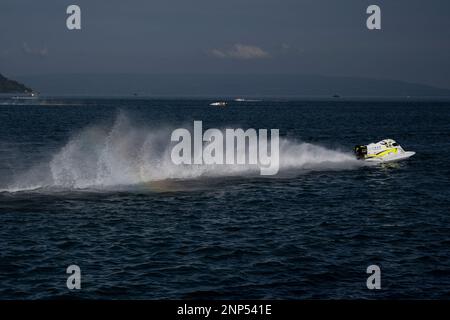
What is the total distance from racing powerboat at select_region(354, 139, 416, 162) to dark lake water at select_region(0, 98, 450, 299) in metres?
3.00

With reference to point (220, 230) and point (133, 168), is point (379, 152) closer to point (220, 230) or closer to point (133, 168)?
point (133, 168)

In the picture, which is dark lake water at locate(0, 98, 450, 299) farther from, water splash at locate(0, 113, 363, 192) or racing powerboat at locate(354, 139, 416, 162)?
racing powerboat at locate(354, 139, 416, 162)

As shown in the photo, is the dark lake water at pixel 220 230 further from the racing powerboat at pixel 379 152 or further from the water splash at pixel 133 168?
the racing powerboat at pixel 379 152

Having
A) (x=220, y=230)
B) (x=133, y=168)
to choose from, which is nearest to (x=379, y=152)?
(x=133, y=168)

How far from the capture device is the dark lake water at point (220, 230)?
20344 mm

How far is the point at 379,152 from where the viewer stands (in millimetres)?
52312

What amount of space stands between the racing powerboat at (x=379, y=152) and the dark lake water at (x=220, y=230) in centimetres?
300

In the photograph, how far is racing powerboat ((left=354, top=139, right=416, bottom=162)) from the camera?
5191 centimetres

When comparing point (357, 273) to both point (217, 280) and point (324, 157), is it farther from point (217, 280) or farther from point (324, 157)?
point (324, 157)

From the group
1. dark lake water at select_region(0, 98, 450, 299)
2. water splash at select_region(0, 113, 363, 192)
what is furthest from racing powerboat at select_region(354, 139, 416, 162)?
dark lake water at select_region(0, 98, 450, 299)

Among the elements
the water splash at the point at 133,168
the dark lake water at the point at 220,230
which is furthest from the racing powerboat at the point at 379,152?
the dark lake water at the point at 220,230
